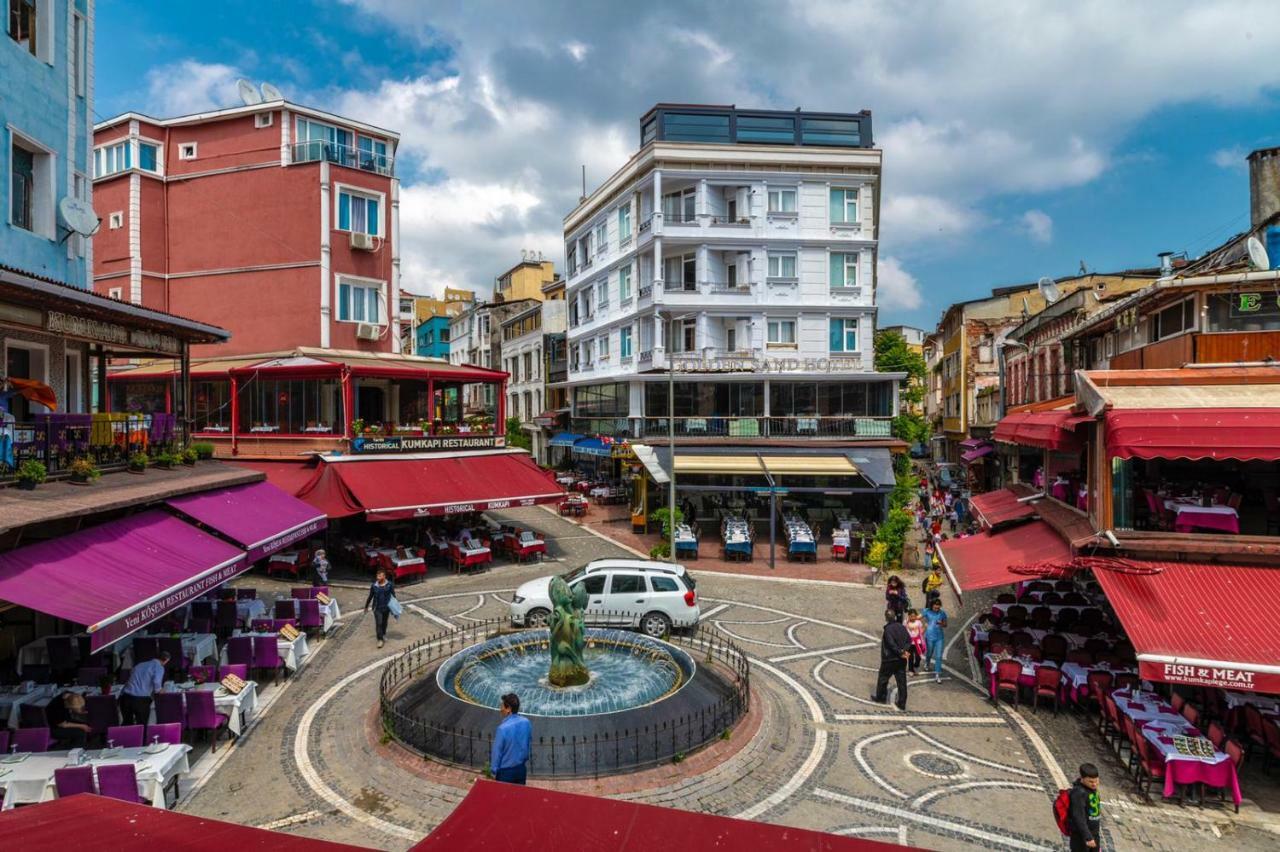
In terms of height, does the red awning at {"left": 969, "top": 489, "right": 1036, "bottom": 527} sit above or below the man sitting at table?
above

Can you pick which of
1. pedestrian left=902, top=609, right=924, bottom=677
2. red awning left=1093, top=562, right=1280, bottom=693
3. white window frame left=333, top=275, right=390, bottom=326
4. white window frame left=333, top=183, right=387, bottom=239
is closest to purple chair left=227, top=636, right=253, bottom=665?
pedestrian left=902, top=609, right=924, bottom=677

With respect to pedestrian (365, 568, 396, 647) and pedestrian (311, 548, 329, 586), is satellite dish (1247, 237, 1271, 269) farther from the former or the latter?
pedestrian (311, 548, 329, 586)

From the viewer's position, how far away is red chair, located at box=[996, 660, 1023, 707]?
13547 millimetres

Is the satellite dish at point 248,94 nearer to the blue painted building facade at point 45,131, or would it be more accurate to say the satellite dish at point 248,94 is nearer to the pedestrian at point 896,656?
the blue painted building facade at point 45,131

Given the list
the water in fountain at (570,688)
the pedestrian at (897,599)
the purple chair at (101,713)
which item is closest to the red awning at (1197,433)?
the pedestrian at (897,599)

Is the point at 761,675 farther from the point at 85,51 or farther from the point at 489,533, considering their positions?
the point at 85,51

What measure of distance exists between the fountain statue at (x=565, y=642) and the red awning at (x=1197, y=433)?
32.3ft

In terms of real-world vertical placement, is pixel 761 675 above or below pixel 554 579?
below

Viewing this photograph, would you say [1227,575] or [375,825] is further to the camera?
[1227,575]

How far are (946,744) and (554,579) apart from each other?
7261 mm

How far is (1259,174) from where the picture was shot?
23.1 m

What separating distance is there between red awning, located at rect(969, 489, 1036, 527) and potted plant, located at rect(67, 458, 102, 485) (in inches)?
822

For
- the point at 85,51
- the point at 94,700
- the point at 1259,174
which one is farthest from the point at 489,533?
the point at 1259,174

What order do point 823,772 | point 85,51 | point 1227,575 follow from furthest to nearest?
1. point 85,51
2. point 1227,575
3. point 823,772
